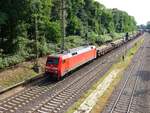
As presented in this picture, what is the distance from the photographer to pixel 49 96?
25.8 metres

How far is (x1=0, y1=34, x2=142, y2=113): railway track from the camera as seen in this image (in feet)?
73.6

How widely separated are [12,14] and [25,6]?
1.90m

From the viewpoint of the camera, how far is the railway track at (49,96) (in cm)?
2244

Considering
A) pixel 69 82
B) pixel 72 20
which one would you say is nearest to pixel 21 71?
pixel 69 82

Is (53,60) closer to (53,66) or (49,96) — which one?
(53,66)

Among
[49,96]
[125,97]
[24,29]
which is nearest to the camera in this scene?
[49,96]

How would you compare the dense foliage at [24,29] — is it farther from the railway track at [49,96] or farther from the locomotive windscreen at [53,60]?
the railway track at [49,96]

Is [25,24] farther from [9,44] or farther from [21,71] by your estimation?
[21,71]

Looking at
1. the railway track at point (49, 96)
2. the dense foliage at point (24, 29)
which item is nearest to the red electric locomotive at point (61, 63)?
the railway track at point (49, 96)

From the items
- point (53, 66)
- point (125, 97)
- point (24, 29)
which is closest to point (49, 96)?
point (53, 66)

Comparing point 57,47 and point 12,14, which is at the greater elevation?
point 12,14

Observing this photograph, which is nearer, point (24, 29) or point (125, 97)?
point (125, 97)

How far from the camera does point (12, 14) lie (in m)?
33.8

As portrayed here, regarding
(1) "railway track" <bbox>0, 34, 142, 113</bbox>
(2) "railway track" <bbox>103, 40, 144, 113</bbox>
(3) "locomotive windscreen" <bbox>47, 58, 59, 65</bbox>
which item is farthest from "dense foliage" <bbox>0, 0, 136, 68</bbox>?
(2) "railway track" <bbox>103, 40, 144, 113</bbox>
